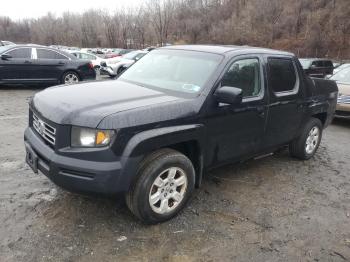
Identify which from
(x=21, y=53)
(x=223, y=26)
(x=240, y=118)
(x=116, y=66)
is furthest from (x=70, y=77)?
(x=223, y=26)

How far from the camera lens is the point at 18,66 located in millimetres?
11578

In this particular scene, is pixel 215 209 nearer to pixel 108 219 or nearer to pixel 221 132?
pixel 221 132

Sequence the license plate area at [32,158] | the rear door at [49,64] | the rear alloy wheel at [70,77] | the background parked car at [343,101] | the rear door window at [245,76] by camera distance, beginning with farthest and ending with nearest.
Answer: the rear alloy wheel at [70,77] → the rear door at [49,64] → the background parked car at [343,101] → the rear door window at [245,76] → the license plate area at [32,158]

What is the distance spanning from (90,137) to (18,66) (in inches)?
382

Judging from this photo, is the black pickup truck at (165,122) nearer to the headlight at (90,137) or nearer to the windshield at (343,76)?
the headlight at (90,137)

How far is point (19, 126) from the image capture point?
23.0 feet

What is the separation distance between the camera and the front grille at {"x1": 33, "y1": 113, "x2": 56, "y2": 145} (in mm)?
3299

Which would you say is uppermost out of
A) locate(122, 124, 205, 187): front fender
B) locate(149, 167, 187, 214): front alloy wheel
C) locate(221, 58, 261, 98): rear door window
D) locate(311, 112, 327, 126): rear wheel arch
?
locate(221, 58, 261, 98): rear door window

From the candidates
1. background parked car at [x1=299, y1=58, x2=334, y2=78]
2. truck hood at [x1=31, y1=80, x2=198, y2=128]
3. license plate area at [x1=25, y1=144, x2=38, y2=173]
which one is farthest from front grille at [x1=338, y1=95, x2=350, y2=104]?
license plate area at [x1=25, y1=144, x2=38, y2=173]

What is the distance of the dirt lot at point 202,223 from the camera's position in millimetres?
3186

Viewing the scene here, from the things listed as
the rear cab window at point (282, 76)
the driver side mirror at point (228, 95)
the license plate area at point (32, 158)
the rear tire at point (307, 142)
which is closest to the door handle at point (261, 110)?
the rear cab window at point (282, 76)

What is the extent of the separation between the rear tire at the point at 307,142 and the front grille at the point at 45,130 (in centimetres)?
373

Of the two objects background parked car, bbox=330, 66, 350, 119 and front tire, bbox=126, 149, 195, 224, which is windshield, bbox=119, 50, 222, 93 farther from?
background parked car, bbox=330, 66, 350, 119

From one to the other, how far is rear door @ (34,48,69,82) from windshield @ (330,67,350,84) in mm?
8659
